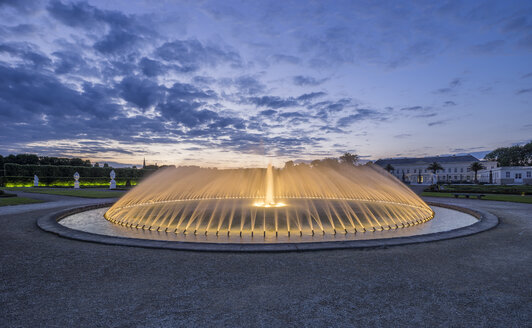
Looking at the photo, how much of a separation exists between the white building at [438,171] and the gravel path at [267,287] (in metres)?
136

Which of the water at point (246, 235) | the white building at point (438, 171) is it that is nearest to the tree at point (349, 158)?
the white building at point (438, 171)

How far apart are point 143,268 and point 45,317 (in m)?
2.46

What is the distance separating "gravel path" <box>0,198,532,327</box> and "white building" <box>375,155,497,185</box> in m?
136

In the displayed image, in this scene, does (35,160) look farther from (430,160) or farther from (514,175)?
(430,160)

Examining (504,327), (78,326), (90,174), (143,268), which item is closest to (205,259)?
(143,268)

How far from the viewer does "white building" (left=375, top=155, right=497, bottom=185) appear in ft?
432

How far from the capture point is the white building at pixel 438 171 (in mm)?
131750

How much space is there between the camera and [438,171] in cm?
13925

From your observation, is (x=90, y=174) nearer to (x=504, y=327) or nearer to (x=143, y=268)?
(x=143, y=268)

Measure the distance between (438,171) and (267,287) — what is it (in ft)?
522

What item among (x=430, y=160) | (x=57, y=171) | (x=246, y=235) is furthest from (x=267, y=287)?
(x=430, y=160)

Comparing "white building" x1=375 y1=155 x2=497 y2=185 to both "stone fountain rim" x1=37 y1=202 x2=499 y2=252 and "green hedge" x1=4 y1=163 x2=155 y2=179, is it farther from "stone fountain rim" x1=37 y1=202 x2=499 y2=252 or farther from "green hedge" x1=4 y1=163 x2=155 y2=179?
"stone fountain rim" x1=37 y1=202 x2=499 y2=252

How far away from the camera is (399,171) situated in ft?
502

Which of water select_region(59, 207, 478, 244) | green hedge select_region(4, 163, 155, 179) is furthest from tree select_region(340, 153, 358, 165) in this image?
water select_region(59, 207, 478, 244)
